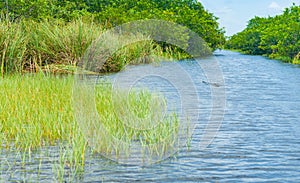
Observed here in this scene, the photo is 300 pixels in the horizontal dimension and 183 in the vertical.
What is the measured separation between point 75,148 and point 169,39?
1282 inches

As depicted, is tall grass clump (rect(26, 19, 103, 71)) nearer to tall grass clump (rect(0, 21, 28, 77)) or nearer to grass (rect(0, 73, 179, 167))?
tall grass clump (rect(0, 21, 28, 77))

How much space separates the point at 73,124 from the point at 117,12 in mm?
36868

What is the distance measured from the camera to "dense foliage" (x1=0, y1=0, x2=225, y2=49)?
3253cm

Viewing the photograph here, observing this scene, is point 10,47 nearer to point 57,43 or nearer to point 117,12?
point 57,43

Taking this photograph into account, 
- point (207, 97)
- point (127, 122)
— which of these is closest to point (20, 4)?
point (207, 97)

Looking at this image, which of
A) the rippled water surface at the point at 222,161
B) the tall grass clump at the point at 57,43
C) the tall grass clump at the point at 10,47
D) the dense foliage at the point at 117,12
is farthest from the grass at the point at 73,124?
the dense foliage at the point at 117,12

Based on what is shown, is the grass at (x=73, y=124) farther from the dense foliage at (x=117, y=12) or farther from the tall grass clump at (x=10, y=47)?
the dense foliage at (x=117, y=12)

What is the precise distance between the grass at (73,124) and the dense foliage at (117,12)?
589 inches

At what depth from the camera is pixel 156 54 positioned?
26172 millimetres

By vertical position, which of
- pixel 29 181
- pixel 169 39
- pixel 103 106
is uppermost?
pixel 169 39

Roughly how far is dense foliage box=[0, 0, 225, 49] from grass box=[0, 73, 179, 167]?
49.1 ft

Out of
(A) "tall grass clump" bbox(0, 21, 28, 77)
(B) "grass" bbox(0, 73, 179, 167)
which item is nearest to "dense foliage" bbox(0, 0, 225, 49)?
(A) "tall grass clump" bbox(0, 21, 28, 77)

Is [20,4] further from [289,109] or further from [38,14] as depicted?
[289,109]

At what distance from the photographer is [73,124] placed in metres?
8.18
